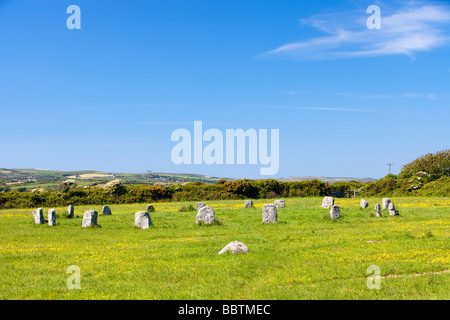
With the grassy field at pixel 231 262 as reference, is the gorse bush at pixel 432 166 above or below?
above

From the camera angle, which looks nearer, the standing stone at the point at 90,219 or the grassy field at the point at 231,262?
the grassy field at the point at 231,262

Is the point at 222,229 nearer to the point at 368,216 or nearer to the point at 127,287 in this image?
the point at 368,216

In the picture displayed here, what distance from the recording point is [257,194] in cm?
6869

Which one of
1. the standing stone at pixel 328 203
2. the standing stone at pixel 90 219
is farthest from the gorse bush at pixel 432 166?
the standing stone at pixel 90 219

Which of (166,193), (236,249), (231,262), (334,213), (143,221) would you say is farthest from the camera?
(166,193)

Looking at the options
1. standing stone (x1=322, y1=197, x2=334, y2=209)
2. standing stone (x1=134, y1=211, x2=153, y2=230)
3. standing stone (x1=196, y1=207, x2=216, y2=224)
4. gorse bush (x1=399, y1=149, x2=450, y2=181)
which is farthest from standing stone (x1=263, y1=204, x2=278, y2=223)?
gorse bush (x1=399, y1=149, x2=450, y2=181)

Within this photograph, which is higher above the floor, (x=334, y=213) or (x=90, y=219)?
(x=334, y=213)

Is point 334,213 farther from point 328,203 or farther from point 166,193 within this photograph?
point 166,193

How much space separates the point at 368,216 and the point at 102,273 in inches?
884

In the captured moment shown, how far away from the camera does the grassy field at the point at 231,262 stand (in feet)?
38.4

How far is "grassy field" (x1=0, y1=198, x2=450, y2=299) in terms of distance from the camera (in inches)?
460

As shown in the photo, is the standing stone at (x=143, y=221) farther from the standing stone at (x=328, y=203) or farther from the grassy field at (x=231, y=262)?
the standing stone at (x=328, y=203)

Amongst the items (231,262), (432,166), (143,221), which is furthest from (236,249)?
(432,166)

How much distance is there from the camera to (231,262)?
50.5ft
